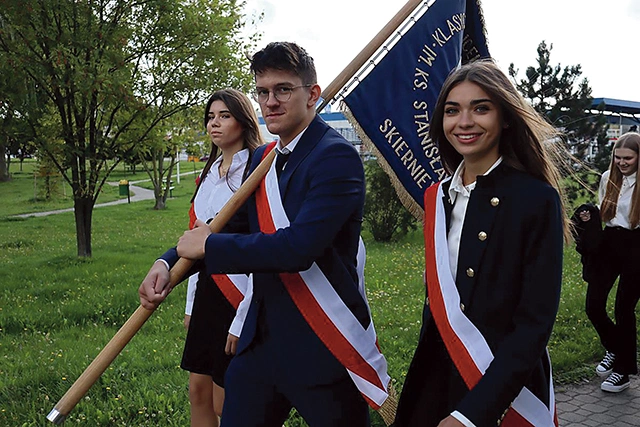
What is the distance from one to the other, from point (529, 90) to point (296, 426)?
34.0 feet

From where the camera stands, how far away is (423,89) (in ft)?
12.3

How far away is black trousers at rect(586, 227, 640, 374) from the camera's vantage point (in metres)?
5.41

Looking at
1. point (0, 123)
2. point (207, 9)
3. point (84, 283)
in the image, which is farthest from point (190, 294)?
point (207, 9)

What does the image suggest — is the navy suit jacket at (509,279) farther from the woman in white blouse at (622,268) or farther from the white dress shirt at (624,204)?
the white dress shirt at (624,204)

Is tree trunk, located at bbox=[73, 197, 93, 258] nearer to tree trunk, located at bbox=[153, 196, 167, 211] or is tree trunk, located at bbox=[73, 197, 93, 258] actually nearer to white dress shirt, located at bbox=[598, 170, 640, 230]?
white dress shirt, located at bbox=[598, 170, 640, 230]

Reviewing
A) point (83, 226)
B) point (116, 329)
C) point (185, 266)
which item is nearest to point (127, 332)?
point (185, 266)

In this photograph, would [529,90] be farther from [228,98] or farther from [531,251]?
[531,251]

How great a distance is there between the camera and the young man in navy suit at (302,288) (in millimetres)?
2395

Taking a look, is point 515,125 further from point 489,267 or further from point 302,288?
point 302,288

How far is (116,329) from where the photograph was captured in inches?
275

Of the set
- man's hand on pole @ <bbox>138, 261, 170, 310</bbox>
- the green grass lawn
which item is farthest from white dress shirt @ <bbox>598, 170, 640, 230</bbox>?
man's hand on pole @ <bbox>138, 261, 170, 310</bbox>

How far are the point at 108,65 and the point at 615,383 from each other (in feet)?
26.5

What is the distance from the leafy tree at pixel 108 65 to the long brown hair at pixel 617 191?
7.13 metres

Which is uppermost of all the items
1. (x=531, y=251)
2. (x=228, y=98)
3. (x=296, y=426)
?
(x=228, y=98)
